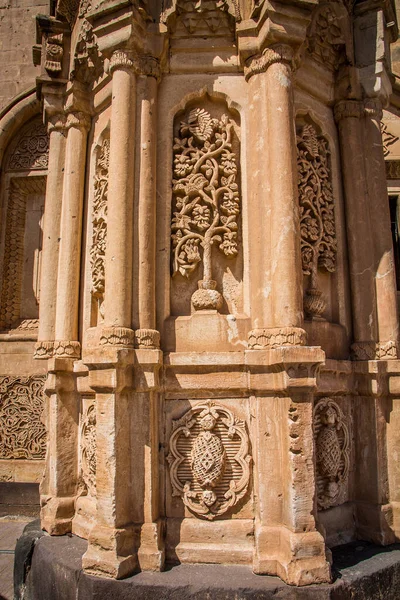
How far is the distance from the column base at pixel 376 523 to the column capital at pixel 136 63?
418 cm

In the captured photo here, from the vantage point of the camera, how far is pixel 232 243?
3984mm

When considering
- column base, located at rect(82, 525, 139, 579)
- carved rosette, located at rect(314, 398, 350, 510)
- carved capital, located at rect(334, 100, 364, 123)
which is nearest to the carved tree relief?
carved capital, located at rect(334, 100, 364, 123)

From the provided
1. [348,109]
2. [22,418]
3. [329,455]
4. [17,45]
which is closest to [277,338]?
[329,455]

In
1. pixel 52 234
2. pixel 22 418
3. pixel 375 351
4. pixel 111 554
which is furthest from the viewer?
pixel 22 418

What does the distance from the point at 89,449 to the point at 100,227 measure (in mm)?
2015

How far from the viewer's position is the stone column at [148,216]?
379cm

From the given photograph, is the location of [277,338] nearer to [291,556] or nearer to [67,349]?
[291,556]

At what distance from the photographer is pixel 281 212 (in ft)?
12.3

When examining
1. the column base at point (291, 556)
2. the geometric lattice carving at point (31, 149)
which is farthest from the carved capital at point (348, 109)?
the geometric lattice carving at point (31, 149)

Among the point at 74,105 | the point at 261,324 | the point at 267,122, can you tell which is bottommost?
the point at 261,324

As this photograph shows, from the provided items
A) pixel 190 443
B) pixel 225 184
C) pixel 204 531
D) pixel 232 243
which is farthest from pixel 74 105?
pixel 204 531

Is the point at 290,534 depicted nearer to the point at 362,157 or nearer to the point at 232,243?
the point at 232,243

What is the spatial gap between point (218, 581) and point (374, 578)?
1.17m

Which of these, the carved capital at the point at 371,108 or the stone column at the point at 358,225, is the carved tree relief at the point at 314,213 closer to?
the stone column at the point at 358,225
